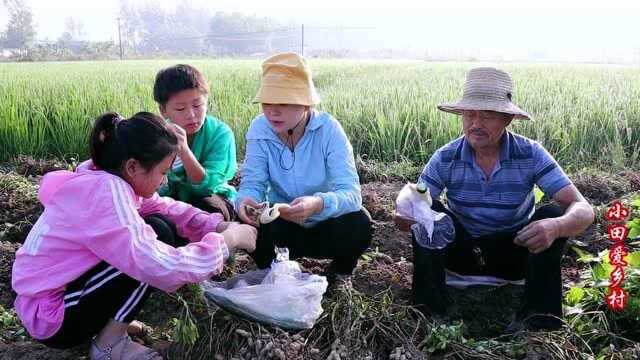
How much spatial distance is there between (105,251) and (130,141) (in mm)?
335

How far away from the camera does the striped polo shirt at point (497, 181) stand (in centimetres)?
226

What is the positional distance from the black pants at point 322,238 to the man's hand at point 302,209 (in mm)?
133

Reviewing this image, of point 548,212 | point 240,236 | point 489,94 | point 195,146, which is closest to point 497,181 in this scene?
point 548,212

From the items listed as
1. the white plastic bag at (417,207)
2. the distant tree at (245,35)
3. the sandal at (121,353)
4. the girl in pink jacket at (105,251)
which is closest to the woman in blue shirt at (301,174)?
the white plastic bag at (417,207)

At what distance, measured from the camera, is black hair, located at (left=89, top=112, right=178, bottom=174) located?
1.77 meters

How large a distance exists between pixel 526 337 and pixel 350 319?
0.60 metres

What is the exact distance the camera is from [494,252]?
93.7 inches

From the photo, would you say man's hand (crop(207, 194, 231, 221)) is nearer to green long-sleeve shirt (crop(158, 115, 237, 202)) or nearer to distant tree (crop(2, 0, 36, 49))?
green long-sleeve shirt (crop(158, 115, 237, 202))

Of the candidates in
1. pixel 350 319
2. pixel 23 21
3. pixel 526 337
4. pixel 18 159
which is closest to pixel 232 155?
pixel 350 319

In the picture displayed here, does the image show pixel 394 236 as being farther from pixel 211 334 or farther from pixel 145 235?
pixel 145 235

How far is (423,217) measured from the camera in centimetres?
215

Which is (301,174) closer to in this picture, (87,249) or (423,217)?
(423,217)

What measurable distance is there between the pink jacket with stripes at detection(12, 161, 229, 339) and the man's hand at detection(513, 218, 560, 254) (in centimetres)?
104

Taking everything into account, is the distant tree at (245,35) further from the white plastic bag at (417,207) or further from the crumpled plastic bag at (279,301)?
the crumpled plastic bag at (279,301)
